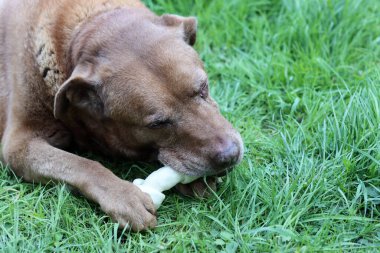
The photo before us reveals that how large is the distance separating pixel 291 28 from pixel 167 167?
2.17 m

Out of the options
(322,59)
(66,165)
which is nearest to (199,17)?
(322,59)

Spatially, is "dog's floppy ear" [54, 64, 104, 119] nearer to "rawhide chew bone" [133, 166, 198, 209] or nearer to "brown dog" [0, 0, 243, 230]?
"brown dog" [0, 0, 243, 230]

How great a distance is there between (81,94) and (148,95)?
50cm

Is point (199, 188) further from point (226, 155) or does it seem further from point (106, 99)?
point (106, 99)

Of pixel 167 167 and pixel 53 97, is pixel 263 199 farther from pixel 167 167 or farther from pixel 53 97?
pixel 53 97

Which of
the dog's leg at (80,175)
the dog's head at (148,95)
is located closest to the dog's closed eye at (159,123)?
the dog's head at (148,95)

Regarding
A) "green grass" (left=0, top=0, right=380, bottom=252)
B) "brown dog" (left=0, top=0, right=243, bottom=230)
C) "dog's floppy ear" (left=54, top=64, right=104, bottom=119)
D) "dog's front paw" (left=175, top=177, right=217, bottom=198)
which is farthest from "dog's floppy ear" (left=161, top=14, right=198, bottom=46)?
"dog's front paw" (left=175, top=177, right=217, bottom=198)

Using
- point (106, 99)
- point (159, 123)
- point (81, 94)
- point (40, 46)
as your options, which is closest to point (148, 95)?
point (159, 123)

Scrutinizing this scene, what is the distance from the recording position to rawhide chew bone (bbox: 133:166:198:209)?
3777mm

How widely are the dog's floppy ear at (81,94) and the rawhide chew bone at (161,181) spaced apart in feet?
1.70

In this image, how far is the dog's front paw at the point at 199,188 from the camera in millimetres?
3910

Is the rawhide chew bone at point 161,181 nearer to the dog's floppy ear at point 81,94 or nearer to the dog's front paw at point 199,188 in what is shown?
the dog's front paw at point 199,188

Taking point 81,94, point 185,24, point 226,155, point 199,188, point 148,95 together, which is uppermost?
point 185,24

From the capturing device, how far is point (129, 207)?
3.63m
